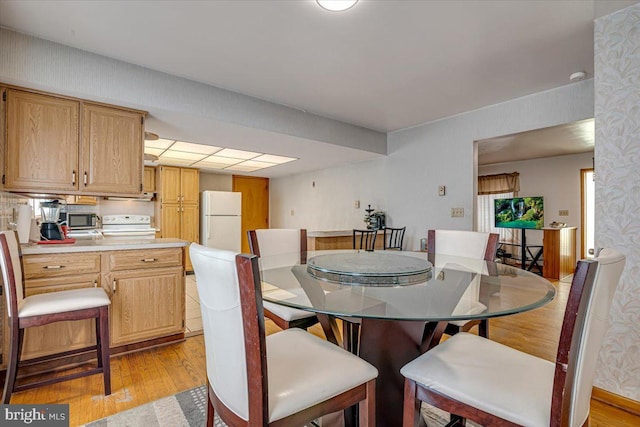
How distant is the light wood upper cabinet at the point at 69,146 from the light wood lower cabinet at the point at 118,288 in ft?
2.01

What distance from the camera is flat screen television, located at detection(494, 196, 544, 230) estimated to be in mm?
5816

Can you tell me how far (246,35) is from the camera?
2.14 meters

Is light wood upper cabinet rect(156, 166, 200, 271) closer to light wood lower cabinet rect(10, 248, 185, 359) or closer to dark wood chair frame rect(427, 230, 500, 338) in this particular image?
light wood lower cabinet rect(10, 248, 185, 359)

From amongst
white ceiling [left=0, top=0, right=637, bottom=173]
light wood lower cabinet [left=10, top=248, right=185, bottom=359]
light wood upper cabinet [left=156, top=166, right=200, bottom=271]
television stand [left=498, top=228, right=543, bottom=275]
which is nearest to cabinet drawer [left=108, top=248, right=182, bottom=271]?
light wood lower cabinet [left=10, top=248, right=185, bottom=359]

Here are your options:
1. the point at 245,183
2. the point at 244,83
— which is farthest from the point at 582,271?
the point at 245,183

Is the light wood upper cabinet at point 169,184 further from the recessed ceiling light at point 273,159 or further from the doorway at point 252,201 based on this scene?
the recessed ceiling light at point 273,159

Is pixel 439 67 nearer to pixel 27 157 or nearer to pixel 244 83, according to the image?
pixel 244 83

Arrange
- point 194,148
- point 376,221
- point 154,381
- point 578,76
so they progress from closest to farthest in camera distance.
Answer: point 154,381 < point 578,76 < point 194,148 < point 376,221

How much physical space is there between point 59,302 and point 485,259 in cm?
265

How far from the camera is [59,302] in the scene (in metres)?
1.78

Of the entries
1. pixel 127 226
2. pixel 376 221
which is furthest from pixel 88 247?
pixel 376 221

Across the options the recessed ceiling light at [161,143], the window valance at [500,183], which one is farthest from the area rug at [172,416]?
the window valance at [500,183]

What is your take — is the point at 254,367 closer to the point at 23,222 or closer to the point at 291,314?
the point at 291,314

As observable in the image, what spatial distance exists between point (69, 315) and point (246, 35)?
6.85 feet
